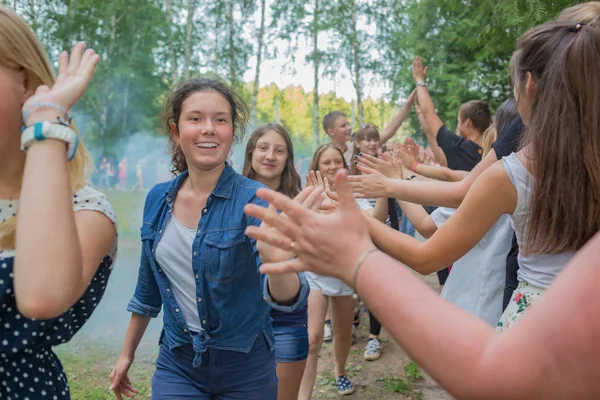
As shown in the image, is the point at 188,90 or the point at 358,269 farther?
the point at 188,90

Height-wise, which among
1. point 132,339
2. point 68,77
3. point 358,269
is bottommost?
point 132,339

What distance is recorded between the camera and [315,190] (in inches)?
61.3

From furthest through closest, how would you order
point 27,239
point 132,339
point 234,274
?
point 132,339 < point 234,274 < point 27,239

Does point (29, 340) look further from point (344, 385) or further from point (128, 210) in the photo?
point (128, 210)

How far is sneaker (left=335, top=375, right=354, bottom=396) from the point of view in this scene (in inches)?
190

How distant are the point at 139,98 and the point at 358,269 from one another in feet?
70.1

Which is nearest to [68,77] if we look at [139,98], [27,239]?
[27,239]

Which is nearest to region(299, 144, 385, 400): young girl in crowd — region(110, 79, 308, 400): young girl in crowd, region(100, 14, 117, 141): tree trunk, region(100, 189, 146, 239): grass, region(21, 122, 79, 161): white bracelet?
region(110, 79, 308, 400): young girl in crowd

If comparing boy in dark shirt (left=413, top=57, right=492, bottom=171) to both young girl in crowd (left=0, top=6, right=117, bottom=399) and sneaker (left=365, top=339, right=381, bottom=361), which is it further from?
young girl in crowd (left=0, top=6, right=117, bottom=399)

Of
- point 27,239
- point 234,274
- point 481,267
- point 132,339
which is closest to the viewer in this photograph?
point 27,239

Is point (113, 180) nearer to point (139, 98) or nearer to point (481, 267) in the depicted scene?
point (139, 98)

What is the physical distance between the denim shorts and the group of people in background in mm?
13

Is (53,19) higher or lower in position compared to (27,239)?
higher

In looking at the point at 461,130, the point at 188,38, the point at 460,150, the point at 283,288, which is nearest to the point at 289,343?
the point at 283,288
